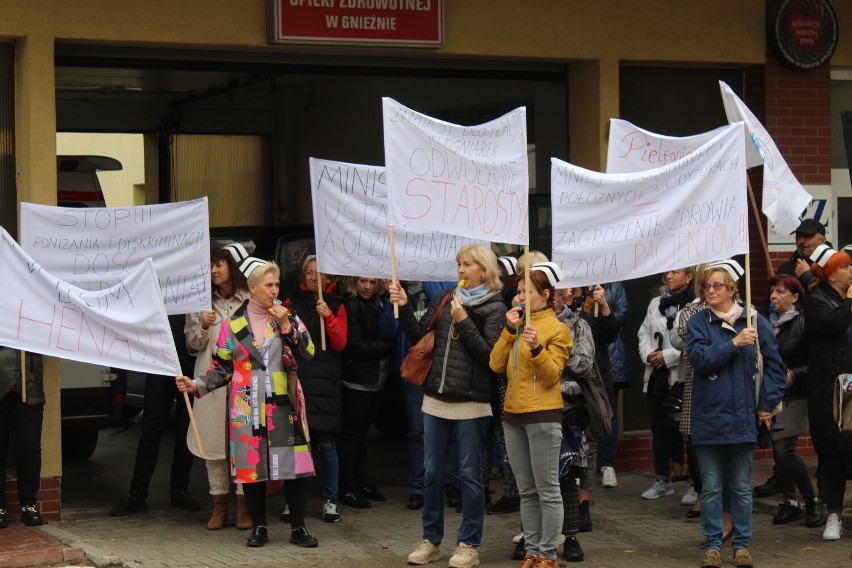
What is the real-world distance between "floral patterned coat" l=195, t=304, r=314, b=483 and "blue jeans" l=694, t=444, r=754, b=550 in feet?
7.83

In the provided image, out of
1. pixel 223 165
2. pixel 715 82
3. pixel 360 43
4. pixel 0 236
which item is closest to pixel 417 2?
pixel 360 43

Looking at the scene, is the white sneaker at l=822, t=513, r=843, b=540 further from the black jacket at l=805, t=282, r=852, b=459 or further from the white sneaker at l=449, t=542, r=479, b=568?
Answer: the white sneaker at l=449, t=542, r=479, b=568

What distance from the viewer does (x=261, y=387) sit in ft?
27.7

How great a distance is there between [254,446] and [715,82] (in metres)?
5.60

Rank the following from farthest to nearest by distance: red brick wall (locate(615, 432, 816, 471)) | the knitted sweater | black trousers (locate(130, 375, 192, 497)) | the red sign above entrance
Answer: red brick wall (locate(615, 432, 816, 471))
the red sign above entrance
black trousers (locate(130, 375, 192, 497))
the knitted sweater

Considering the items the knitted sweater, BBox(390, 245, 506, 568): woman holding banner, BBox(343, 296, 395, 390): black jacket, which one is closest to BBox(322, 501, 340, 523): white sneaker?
BBox(343, 296, 395, 390): black jacket

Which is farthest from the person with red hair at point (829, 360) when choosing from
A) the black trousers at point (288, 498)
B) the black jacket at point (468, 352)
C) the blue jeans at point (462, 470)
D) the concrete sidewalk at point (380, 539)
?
the black trousers at point (288, 498)

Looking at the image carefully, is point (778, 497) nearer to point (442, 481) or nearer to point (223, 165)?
point (442, 481)

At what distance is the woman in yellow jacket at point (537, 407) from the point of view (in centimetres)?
768

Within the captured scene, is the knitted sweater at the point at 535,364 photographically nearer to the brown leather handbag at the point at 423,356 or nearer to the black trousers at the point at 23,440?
the brown leather handbag at the point at 423,356

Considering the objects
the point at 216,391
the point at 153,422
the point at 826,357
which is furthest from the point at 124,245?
the point at 826,357

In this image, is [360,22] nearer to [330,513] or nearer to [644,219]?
[644,219]

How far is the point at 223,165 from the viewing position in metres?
16.4

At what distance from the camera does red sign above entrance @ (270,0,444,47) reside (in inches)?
398
